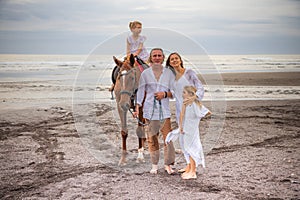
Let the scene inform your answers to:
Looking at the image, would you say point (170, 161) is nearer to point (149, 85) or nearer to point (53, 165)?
point (149, 85)

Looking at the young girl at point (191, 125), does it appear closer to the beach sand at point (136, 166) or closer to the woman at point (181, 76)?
the woman at point (181, 76)

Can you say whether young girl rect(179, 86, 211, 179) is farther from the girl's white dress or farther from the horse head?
the horse head

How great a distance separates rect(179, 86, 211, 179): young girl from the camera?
5.39m

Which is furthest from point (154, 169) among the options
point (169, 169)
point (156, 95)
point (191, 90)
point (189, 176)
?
point (191, 90)

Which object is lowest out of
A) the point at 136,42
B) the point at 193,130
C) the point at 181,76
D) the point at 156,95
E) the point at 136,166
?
the point at 136,166

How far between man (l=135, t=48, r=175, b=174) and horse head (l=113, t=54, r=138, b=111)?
0.44 feet

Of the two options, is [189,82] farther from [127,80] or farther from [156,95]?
[127,80]

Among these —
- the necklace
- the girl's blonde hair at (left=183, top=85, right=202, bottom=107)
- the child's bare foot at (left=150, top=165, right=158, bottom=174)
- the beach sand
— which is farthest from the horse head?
the beach sand

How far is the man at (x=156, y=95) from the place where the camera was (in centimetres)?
540

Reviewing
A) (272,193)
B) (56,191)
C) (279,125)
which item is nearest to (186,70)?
(272,193)

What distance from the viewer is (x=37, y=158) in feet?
22.3

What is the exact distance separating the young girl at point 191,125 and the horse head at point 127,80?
805mm

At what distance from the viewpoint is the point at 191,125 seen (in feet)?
18.0

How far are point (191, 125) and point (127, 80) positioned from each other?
1.20 metres
